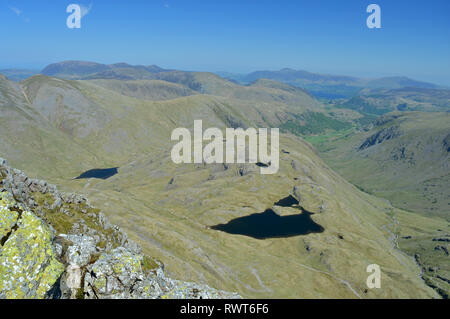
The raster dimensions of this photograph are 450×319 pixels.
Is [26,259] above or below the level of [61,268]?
above

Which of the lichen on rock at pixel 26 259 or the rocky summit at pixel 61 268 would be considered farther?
the rocky summit at pixel 61 268

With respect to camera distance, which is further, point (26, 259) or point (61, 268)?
point (61, 268)

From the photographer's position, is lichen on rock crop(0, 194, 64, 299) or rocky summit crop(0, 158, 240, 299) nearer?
lichen on rock crop(0, 194, 64, 299)
